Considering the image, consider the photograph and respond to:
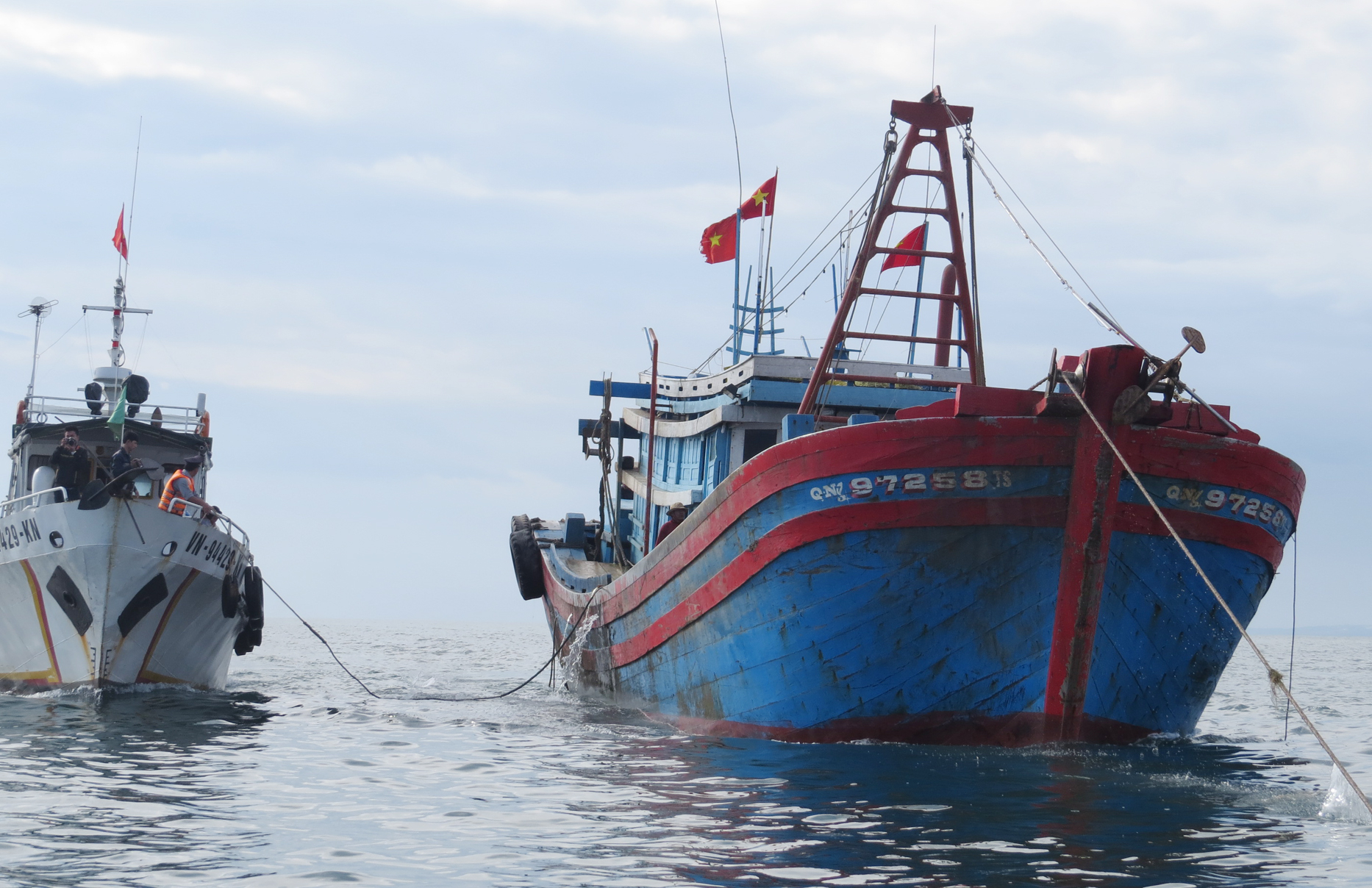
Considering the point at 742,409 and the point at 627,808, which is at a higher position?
the point at 742,409

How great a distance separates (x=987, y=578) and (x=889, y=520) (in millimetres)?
940

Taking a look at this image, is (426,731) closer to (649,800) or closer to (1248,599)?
(649,800)

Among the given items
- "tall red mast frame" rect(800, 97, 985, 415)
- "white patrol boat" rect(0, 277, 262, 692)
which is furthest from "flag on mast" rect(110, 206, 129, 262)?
"tall red mast frame" rect(800, 97, 985, 415)

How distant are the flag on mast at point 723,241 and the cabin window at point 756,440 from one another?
522cm

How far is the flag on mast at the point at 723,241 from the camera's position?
2011 centimetres

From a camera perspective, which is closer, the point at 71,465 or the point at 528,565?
the point at 71,465

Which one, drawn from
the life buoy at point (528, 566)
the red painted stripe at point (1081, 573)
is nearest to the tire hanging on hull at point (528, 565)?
the life buoy at point (528, 566)

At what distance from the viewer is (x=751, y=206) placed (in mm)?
20109

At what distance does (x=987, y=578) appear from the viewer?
10391 millimetres

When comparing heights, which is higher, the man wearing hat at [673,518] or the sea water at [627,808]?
the man wearing hat at [673,518]

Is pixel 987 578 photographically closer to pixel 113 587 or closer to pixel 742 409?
pixel 742 409

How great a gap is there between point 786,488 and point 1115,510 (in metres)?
2.70

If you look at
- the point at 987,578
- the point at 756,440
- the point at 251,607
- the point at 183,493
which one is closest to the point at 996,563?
the point at 987,578

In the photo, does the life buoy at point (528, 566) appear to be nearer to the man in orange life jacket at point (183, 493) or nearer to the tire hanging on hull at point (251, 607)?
the tire hanging on hull at point (251, 607)
